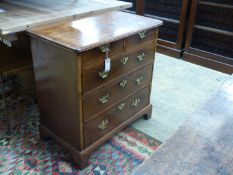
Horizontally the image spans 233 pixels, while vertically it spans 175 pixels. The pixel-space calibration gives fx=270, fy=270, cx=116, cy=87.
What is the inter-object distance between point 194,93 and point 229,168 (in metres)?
1.78

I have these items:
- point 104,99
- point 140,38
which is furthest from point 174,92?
point 104,99

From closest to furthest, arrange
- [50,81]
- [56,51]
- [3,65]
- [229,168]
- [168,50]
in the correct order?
[229,168]
[56,51]
[50,81]
[3,65]
[168,50]

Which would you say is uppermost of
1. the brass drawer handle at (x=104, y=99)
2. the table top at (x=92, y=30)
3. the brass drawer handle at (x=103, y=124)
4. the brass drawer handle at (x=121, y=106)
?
the table top at (x=92, y=30)

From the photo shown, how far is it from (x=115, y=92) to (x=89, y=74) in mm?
299

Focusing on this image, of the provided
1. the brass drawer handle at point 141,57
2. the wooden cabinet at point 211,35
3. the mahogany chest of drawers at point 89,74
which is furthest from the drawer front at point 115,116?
the wooden cabinet at point 211,35

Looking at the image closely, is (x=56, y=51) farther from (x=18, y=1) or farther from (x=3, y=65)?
(x=18, y=1)

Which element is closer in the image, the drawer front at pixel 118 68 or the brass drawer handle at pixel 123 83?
the drawer front at pixel 118 68

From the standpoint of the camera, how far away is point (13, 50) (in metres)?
2.00

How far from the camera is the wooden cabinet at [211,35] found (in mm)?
2766

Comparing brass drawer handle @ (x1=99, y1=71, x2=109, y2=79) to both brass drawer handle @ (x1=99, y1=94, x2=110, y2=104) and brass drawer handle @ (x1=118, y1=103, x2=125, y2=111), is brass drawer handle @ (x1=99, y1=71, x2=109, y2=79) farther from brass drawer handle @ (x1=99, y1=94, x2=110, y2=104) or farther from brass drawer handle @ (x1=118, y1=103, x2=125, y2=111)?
brass drawer handle @ (x1=118, y1=103, x2=125, y2=111)

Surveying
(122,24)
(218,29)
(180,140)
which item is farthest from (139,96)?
(218,29)

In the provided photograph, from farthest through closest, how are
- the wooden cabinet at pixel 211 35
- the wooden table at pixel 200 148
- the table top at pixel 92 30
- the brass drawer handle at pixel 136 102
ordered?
the wooden cabinet at pixel 211 35
the brass drawer handle at pixel 136 102
the table top at pixel 92 30
the wooden table at pixel 200 148

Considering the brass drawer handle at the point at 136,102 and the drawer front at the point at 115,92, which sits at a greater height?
the drawer front at the point at 115,92

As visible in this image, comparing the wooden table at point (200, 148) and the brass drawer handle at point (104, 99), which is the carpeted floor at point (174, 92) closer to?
the brass drawer handle at point (104, 99)
